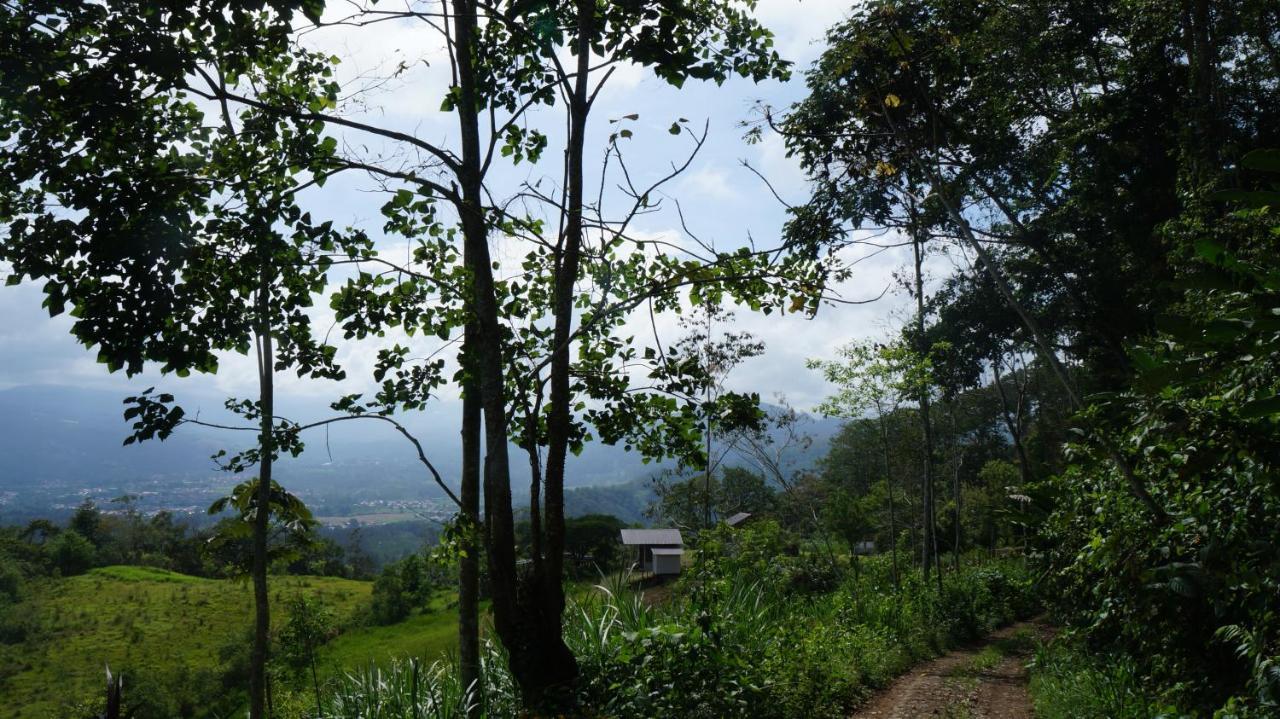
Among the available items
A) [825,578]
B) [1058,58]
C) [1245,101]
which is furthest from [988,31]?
[825,578]

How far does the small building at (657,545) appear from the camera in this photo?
27.1 meters

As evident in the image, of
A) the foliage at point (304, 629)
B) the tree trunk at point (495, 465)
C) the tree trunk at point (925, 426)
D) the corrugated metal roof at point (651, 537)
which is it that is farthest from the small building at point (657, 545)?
the tree trunk at point (495, 465)

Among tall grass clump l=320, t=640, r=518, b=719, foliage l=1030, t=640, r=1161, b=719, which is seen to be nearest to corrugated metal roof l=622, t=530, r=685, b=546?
foliage l=1030, t=640, r=1161, b=719

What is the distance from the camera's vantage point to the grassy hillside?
992 inches

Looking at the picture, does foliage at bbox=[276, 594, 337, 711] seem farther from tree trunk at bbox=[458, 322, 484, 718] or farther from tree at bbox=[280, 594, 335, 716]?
tree trunk at bbox=[458, 322, 484, 718]

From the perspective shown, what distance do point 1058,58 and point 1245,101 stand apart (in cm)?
261

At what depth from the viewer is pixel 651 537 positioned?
3100 cm

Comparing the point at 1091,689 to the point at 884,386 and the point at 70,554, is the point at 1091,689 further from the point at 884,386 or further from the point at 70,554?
the point at 70,554

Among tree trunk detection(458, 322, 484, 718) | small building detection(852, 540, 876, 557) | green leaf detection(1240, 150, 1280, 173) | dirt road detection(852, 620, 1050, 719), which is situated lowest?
small building detection(852, 540, 876, 557)

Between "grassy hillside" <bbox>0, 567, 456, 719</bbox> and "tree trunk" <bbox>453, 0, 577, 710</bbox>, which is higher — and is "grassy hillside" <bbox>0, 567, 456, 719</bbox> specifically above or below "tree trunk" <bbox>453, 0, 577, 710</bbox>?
below

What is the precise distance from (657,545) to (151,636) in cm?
2301

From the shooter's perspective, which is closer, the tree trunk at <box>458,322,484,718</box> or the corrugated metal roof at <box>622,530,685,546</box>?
the tree trunk at <box>458,322,484,718</box>

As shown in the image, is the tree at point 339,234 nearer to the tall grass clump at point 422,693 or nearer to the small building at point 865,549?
the tall grass clump at point 422,693

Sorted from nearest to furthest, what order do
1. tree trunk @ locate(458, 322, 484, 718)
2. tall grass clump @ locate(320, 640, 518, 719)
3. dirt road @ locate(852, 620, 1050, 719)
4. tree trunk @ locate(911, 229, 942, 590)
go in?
tree trunk @ locate(458, 322, 484, 718), tall grass clump @ locate(320, 640, 518, 719), dirt road @ locate(852, 620, 1050, 719), tree trunk @ locate(911, 229, 942, 590)
